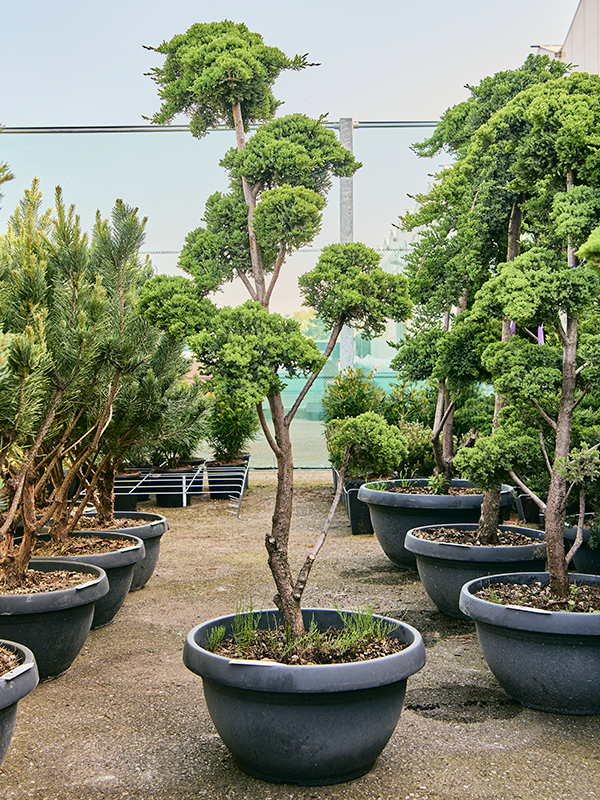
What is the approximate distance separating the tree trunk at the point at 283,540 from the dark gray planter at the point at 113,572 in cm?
108

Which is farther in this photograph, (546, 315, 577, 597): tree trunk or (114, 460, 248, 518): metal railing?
(114, 460, 248, 518): metal railing

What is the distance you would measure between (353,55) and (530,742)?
25.8 feet

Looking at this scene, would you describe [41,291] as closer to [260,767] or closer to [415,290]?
[260,767]

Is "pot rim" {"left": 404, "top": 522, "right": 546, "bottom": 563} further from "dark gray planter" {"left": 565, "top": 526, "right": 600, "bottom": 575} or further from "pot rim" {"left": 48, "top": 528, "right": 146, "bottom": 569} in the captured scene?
"pot rim" {"left": 48, "top": 528, "right": 146, "bottom": 569}

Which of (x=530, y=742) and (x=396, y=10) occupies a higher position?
(x=396, y=10)

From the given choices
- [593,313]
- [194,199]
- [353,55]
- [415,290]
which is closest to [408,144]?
[353,55]

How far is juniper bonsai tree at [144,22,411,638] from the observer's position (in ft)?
7.63

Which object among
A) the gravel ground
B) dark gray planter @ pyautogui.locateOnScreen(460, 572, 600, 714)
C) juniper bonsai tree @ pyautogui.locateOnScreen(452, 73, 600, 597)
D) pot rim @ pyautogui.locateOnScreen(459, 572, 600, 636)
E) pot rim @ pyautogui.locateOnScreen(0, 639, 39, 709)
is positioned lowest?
the gravel ground

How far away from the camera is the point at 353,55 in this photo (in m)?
8.16

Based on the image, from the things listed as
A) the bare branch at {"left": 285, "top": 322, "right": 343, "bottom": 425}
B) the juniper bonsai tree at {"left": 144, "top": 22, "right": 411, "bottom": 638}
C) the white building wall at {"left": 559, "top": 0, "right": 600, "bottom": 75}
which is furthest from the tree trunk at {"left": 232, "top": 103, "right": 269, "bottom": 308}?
the white building wall at {"left": 559, "top": 0, "right": 600, "bottom": 75}

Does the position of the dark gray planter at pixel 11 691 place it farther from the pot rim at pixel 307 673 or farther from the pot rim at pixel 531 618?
the pot rim at pixel 531 618

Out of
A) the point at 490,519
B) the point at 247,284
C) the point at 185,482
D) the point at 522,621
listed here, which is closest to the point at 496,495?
the point at 490,519

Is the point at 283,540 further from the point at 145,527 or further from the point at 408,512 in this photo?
the point at 408,512

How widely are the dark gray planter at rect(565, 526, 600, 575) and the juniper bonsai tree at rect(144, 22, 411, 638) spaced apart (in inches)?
56.7
